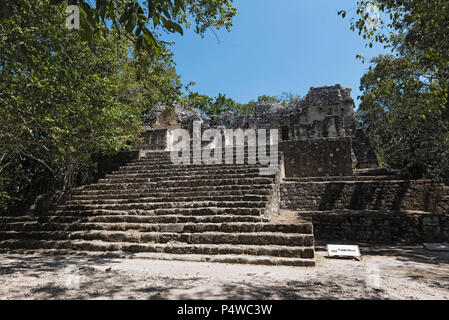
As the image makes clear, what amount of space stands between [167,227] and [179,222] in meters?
0.30

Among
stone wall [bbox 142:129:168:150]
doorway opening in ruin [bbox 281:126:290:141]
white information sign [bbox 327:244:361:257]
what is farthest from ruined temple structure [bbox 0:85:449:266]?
doorway opening in ruin [bbox 281:126:290:141]

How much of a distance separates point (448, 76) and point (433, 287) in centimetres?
526

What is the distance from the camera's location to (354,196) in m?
8.11

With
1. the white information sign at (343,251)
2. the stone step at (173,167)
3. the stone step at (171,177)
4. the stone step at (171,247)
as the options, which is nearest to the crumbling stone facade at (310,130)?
→ the stone step at (173,167)

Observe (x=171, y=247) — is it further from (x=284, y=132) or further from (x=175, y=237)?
(x=284, y=132)

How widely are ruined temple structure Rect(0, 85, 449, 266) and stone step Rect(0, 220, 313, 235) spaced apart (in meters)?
0.02

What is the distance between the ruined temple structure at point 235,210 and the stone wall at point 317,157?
0.04 m

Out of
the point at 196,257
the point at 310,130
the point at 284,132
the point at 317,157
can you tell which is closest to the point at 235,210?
the point at 196,257

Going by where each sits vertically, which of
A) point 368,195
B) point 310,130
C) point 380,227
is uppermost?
point 310,130

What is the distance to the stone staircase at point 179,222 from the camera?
16.0 feet

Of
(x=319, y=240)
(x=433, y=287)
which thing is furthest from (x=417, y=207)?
(x=433, y=287)

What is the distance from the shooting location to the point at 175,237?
552 cm

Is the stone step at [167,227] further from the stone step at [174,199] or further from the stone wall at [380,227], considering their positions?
the stone wall at [380,227]
